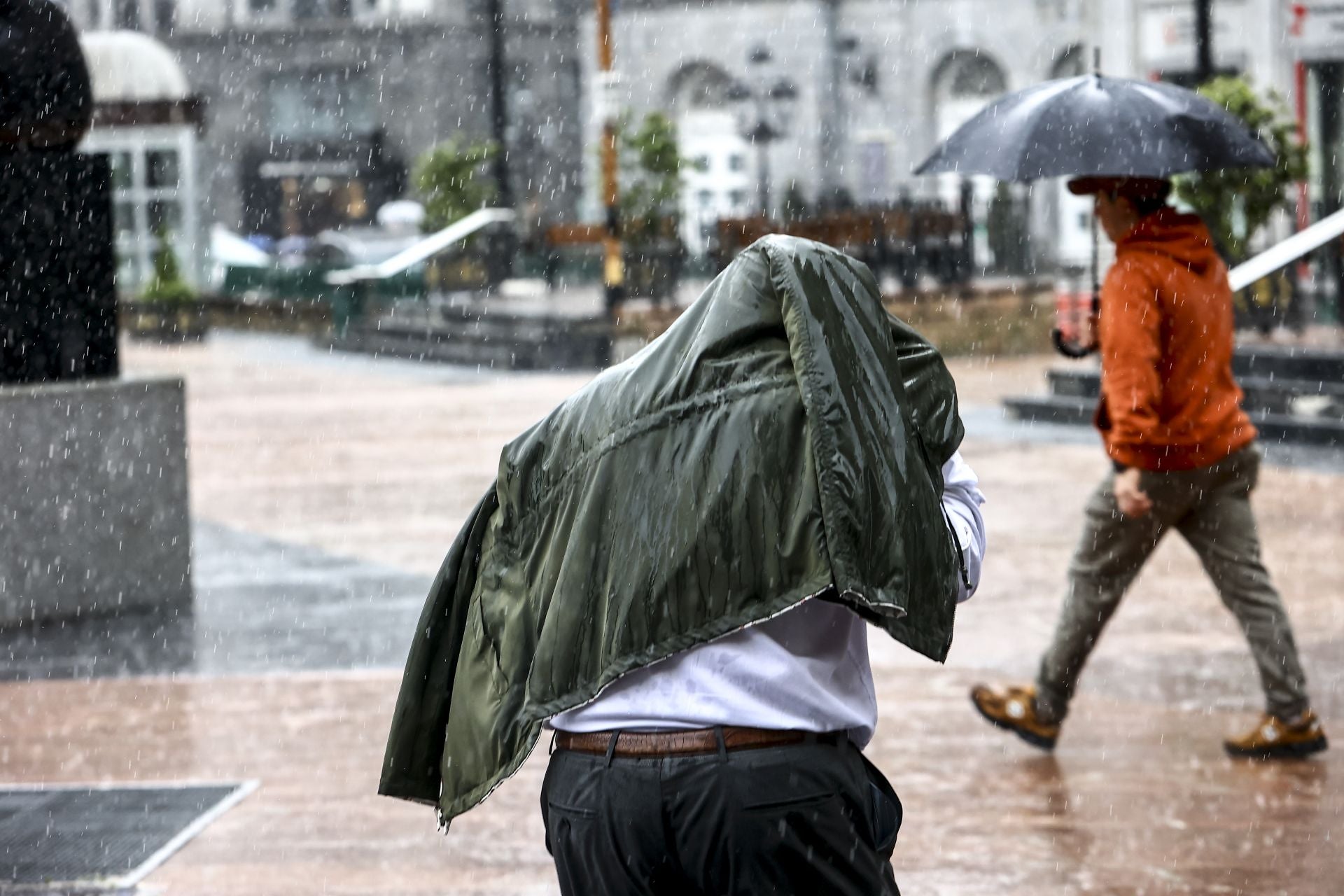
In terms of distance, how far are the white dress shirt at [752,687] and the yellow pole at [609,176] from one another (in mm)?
21239

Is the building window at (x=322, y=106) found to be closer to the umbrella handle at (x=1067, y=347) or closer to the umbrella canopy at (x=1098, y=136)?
the umbrella handle at (x=1067, y=347)

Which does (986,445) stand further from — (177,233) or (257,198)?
(257,198)

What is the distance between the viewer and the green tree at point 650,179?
26.3 m

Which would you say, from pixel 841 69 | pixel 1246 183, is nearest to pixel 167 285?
pixel 1246 183

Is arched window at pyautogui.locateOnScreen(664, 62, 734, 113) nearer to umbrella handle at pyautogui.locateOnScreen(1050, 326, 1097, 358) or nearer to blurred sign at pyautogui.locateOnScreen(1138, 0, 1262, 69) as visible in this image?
blurred sign at pyautogui.locateOnScreen(1138, 0, 1262, 69)

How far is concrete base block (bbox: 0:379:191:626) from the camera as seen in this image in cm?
847

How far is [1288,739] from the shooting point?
5.88 meters

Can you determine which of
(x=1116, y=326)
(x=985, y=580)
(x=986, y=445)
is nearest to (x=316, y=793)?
(x=1116, y=326)

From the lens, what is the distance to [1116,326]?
5645 millimetres

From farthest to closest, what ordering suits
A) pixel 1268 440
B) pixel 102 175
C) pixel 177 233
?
pixel 177 233 → pixel 1268 440 → pixel 102 175

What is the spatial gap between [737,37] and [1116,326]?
150 feet

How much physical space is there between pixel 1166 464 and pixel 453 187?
29903mm

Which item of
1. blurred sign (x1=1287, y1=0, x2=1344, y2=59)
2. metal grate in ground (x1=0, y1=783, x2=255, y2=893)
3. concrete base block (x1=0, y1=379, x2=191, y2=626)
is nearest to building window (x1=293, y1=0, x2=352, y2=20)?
blurred sign (x1=1287, y1=0, x2=1344, y2=59)

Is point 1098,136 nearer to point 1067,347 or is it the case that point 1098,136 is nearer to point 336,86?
point 1067,347
